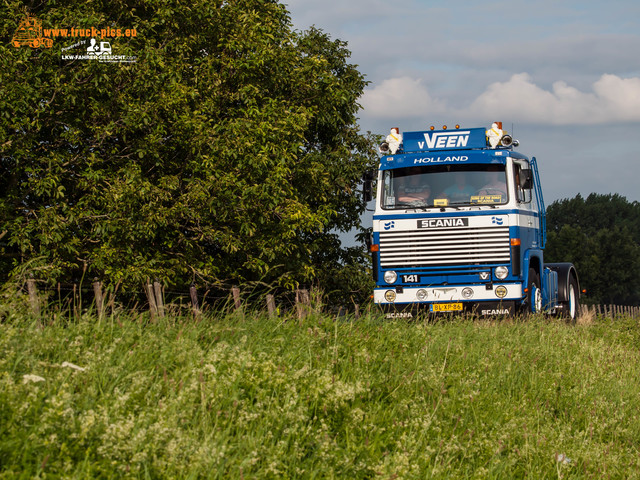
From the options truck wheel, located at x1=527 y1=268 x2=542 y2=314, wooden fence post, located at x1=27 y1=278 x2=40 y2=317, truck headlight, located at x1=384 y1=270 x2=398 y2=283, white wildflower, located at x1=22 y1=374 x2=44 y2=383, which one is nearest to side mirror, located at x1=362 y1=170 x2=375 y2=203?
truck headlight, located at x1=384 y1=270 x2=398 y2=283

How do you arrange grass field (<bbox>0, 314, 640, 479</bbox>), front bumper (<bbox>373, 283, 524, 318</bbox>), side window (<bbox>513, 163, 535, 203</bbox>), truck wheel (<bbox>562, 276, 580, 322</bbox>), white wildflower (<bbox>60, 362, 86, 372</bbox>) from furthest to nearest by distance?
1. truck wheel (<bbox>562, 276, 580, 322</bbox>)
2. side window (<bbox>513, 163, 535, 203</bbox>)
3. front bumper (<bbox>373, 283, 524, 318</bbox>)
4. white wildflower (<bbox>60, 362, 86, 372</bbox>)
5. grass field (<bbox>0, 314, 640, 479</bbox>)

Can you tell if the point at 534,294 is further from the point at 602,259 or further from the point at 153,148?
the point at 602,259

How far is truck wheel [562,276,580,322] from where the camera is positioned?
16609 mm

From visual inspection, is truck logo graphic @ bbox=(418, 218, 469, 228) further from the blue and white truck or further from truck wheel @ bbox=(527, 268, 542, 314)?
truck wheel @ bbox=(527, 268, 542, 314)

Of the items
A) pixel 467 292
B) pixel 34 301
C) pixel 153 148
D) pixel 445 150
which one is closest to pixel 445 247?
pixel 467 292

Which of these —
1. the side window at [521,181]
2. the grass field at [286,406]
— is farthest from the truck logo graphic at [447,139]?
the grass field at [286,406]

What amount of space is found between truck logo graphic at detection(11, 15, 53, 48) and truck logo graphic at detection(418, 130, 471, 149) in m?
7.61

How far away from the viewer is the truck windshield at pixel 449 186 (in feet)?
42.6

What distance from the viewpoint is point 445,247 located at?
515 inches

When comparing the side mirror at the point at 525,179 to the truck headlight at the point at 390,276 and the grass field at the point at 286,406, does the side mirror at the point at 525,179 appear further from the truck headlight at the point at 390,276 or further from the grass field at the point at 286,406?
the grass field at the point at 286,406

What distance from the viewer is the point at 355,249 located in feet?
86.4

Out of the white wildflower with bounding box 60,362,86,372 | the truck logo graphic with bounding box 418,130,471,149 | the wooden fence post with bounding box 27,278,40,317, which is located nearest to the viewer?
the white wildflower with bounding box 60,362,86,372

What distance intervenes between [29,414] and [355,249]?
22536mm

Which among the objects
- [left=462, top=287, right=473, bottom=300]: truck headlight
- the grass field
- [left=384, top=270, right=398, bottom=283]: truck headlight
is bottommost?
the grass field
